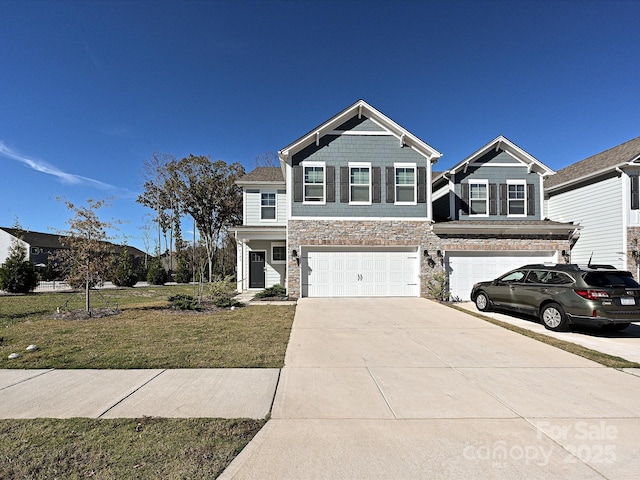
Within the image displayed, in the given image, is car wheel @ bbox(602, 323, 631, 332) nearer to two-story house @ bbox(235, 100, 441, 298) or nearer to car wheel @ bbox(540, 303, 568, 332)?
car wheel @ bbox(540, 303, 568, 332)

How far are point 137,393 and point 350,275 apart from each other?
9399 millimetres

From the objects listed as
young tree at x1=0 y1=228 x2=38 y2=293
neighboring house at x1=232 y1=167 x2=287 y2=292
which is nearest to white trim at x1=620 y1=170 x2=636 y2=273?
neighboring house at x1=232 y1=167 x2=287 y2=292

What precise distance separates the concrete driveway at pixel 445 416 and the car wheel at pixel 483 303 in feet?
12.6

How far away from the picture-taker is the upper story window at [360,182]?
12.6 m

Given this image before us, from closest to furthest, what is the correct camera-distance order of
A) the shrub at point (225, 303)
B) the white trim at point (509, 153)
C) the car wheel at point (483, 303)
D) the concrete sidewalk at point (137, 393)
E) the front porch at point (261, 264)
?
the concrete sidewalk at point (137, 393), the car wheel at point (483, 303), the shrub at point (225, 303), the white trim at point (509, 153), the front porch at point (261, 264)

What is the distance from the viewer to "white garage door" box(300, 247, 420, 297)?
12523mm

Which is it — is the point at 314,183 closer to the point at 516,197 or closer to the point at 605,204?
the point at 516,197

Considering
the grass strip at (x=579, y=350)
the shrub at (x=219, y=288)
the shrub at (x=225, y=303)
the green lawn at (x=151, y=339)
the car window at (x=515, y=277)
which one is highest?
the car window at (x=515, y=277)

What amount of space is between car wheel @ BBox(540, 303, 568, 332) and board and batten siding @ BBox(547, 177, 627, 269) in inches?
301

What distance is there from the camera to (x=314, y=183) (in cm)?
1254

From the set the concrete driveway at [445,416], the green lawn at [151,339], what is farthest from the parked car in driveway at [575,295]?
the green lawn at [151,339]

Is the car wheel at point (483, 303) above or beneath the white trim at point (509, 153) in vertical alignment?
beneath

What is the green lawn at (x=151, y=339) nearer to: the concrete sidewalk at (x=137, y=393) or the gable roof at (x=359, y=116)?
the concrete sidewalk at (x=137, y=393)

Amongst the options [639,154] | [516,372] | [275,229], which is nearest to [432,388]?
[516,372]
